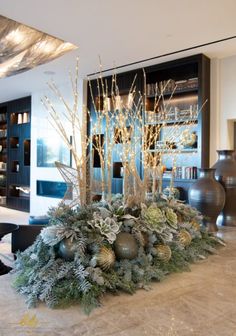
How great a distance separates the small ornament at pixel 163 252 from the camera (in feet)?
6.12

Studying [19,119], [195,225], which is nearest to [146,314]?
[195,225]

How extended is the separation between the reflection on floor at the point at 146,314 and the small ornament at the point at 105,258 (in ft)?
0.49

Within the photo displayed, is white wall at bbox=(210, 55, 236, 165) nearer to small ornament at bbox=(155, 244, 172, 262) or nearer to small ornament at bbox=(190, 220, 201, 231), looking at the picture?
small ornament at bbox=(190, 220, 201, 231)

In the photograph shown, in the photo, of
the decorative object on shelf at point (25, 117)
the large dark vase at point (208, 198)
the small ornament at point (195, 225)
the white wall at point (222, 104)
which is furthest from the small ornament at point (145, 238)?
the decorative object on shelf at point (25, 117)

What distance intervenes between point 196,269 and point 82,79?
5.67 metres

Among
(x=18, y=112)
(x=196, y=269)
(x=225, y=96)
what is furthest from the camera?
(x=18, y=112)

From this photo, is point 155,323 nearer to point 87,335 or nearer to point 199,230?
point 87,335

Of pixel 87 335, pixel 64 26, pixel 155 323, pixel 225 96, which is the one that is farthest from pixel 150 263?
pixel 225 96

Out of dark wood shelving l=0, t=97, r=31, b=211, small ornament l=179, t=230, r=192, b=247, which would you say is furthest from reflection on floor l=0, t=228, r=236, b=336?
dark wood shelving l=0, t=97, r=31, b=211

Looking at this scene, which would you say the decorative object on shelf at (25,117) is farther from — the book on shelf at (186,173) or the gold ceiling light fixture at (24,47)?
the book on shelf at (186,173)

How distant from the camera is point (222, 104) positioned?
5.32m

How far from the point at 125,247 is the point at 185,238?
64 centimetres

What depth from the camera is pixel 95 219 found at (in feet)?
5.78

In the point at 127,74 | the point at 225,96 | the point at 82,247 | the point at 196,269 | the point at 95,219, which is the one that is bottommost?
the point at 196,269
